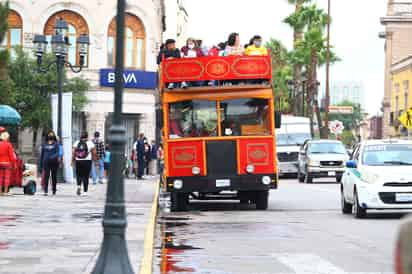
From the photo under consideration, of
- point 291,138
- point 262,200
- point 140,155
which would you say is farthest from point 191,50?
point 291,138

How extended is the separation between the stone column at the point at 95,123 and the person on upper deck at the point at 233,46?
33.7 meters

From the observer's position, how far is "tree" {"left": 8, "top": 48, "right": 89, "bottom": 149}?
168ft

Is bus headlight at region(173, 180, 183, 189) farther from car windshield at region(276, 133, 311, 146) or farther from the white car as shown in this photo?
car windshield at region(276, 133, 311, 146)

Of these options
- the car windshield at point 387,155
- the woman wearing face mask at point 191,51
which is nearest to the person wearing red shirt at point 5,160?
the woman wearing face mask at point 191,51

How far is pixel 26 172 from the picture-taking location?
2791 centimetres

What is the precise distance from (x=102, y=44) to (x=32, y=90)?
6.39 m

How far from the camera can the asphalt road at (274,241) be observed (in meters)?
11.8

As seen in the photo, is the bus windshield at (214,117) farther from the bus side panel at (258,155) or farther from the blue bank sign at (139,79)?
the blue bank sign at (139,79)

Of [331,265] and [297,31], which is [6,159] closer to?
[331,265]

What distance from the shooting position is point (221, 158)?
22.4 metres

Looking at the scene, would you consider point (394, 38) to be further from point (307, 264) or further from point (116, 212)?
point (116, 212)

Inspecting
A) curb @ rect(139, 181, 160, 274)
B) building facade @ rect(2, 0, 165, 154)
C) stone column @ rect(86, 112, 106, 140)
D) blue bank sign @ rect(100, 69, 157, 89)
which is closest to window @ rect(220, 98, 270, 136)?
curb @ rect(139, 181, 160, 274)

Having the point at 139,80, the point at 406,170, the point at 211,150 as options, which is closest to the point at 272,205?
the point at 211,150

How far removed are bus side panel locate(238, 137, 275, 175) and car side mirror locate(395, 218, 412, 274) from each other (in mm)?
18561
